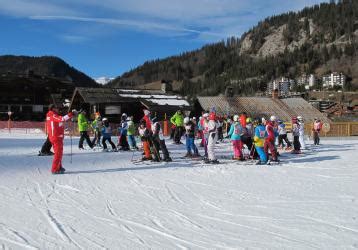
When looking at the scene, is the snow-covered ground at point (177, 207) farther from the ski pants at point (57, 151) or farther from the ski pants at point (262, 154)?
the ski pants at point (262, 154)

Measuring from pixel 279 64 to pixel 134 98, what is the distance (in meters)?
141

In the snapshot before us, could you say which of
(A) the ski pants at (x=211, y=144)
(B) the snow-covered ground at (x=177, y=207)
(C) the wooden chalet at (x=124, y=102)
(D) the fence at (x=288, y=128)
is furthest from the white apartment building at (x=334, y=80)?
(B) the snow-covered ground at (x=177, y=207)

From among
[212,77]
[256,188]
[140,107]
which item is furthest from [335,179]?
[212,77]

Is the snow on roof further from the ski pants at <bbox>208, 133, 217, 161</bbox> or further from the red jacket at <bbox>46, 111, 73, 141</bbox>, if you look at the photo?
the red jacket at <bbox>46, 111, 73, 141</bbox>

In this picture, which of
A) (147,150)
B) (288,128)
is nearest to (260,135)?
(147,150)

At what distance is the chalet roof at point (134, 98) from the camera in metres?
36.9

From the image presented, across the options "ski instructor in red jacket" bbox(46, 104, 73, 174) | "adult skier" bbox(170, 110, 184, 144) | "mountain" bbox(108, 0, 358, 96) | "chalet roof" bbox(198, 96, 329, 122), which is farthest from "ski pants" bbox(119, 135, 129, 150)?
"mountain" bbox(108, 0, 358, 96)

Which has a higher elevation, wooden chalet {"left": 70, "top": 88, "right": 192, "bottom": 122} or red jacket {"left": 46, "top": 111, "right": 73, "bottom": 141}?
wooden chalet {"left": 70, "top": 88, "right": 192, "bottom": 122}

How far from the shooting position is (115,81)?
7530 inches

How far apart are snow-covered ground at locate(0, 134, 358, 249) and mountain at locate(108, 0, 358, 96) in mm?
135763

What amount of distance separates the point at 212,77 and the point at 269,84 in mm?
28746

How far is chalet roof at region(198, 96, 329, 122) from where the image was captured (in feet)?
150

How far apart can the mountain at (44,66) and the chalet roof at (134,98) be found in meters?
54.5

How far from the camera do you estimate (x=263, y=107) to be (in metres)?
47.3
